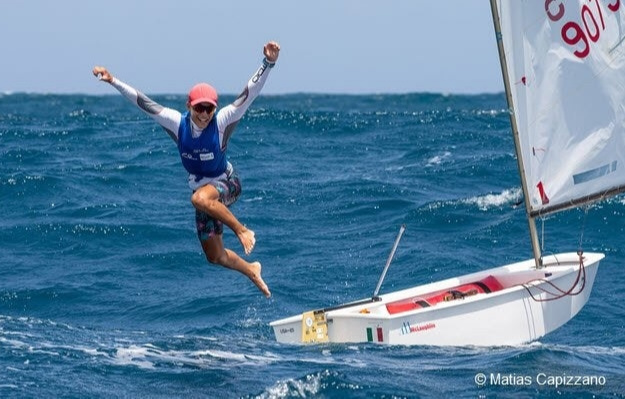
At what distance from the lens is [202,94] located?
585 inches

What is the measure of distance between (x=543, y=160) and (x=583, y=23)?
6.68 feet

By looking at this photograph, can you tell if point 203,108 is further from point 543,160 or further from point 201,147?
point 543,160

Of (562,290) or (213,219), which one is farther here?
(562,290)

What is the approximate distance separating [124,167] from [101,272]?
1078 cm

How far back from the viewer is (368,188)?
29.4 meters

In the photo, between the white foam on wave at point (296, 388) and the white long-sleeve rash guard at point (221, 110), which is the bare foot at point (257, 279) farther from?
the white foam on wave at point (296, 388)

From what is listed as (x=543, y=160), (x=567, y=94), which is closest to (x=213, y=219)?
(x=543, y=160)

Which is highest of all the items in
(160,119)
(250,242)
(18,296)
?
(160,119)

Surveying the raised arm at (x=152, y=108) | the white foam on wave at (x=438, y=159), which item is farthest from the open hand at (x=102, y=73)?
the white foam on wave at (x=438, y=159)

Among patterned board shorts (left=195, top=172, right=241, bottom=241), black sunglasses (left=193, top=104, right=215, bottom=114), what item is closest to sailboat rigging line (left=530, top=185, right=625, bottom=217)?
patterned board shorts (left=195, top=172, right=241, bottom=241)

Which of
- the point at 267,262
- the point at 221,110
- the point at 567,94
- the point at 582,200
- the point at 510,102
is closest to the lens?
the point at 221,110

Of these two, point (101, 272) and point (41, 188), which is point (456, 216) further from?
point (41, 188)

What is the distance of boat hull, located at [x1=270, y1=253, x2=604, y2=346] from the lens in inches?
648

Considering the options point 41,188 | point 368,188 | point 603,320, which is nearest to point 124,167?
point 41,188
